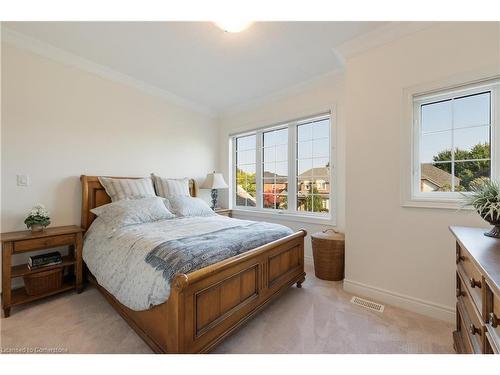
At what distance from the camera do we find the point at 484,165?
179cm

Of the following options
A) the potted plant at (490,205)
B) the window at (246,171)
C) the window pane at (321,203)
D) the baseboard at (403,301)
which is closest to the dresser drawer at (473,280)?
the potted plant at (490,205)

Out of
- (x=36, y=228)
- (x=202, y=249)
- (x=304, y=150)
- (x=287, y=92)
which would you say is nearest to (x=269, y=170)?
(x=304, y=150)

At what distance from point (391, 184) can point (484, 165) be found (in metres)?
0.65

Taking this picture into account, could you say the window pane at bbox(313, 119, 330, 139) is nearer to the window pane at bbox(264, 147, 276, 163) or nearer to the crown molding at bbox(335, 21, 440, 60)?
the window pane at bbox(264, 147, 276, 163)

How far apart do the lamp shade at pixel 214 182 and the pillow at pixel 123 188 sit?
1.14 m

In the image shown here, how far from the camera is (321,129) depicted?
3191 mm

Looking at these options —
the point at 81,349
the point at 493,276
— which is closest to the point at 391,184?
the point at 493,276

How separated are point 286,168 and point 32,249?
309cm

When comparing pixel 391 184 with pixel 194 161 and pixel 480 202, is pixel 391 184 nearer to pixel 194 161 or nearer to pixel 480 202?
pixel 480 202

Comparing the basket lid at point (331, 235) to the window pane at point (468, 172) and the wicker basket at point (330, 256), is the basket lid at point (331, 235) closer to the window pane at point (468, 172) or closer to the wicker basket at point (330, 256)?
the wicker basket at point (330, 256)

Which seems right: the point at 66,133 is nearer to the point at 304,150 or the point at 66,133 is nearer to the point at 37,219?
the point at 37,219

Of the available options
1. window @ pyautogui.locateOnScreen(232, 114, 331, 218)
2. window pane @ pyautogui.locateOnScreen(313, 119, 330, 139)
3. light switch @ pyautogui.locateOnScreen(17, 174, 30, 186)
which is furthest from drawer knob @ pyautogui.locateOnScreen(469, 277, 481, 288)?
light switch @ pyautogui.locateOnScreen(17, 174, 30, 186)

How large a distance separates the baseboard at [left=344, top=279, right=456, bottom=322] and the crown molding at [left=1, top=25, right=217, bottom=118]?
359 centimetres

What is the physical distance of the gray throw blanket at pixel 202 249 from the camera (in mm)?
1400
